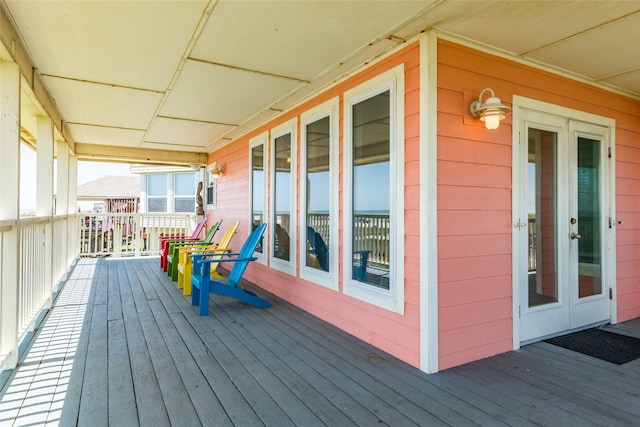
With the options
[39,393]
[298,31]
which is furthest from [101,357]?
[298,31]

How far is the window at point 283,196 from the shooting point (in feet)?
14.8

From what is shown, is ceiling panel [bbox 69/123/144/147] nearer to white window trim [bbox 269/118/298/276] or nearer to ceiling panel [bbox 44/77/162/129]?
ceiling panel [bbox 44/77/162/129]

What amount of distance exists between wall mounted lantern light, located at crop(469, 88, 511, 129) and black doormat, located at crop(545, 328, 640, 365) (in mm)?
1958

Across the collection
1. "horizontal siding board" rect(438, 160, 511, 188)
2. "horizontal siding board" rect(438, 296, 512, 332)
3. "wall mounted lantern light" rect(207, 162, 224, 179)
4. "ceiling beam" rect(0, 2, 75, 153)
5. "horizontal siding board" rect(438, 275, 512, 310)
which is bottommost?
"horizontal siding board" rect(438, 296, 512, 332)

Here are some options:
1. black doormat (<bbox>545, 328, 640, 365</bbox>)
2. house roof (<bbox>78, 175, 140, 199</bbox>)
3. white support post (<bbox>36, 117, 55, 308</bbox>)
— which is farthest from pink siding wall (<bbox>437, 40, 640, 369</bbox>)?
house roof (<bbox>78, 175, 140, 199</bbox>)

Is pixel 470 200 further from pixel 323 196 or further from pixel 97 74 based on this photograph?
pixel 97 74

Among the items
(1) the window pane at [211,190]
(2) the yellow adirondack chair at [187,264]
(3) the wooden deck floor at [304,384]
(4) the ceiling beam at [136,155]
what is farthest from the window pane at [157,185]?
(3) the wooden deck floor at [304,384]

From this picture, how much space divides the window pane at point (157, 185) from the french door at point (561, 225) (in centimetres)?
1376

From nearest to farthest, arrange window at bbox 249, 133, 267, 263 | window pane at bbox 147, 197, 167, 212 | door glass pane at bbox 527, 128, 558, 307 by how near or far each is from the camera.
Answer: door glass pane at bbox 527, 128, 558, 307 < window at bbox 249, 133, 267, 263 < window pane at bbox 147, 197, 167, 212

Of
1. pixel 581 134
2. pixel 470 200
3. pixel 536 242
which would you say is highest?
pixel 581 134

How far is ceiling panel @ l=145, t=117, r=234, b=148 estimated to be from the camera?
5.44 m

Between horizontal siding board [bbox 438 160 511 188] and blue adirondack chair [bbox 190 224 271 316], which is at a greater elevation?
horizontal siding board [bbox 438 160 511 188]

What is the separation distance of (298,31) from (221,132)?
12.4 ft

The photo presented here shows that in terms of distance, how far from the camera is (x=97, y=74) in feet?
11.3
